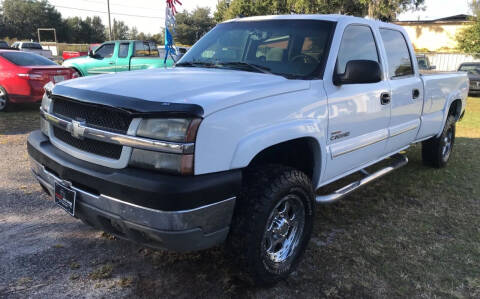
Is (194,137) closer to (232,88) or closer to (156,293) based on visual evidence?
(232,88)

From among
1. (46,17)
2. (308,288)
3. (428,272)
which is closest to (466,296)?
(428,272)

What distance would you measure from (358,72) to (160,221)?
1.84 metres

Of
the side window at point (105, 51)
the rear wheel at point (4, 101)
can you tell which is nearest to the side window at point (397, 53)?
the rear wheel at point (4, 101)

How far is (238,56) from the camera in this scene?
3416mm

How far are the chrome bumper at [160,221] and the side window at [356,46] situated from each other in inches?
66.3

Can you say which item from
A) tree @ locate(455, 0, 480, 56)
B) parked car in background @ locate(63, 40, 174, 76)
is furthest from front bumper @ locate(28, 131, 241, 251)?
tree @ locate(455, 0, 480, 56)

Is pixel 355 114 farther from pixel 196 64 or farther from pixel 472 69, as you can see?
pixel 472 69

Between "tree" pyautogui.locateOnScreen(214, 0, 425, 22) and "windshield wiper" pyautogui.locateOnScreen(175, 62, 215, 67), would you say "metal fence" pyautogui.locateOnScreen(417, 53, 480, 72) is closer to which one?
"tree" pyautogui.locateOnScreen(214, 0, 425, 22)

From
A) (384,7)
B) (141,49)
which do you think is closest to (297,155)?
(141,49)

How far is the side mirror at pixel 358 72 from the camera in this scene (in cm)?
288

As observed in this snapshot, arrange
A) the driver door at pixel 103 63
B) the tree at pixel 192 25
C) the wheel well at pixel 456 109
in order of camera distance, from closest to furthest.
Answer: the wheel well at pixel 456 109 → the driver door at pixel 103 63 → the tree at pixel 192 25

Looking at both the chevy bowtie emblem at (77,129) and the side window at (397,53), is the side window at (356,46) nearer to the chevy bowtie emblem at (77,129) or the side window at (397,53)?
the side window at (397,53)

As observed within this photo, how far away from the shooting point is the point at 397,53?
4.12 meters

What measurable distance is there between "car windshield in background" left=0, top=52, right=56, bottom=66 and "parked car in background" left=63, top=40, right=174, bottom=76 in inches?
103
